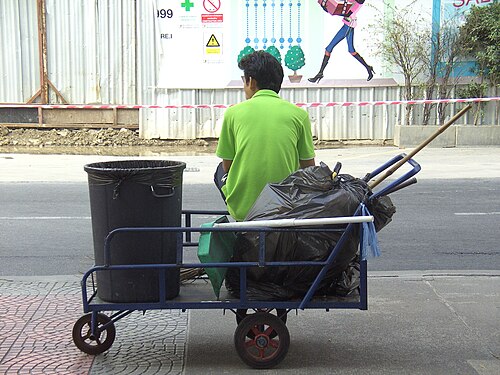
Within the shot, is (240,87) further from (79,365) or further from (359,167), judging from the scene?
(79,365)

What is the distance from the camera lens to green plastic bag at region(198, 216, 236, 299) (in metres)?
4.56

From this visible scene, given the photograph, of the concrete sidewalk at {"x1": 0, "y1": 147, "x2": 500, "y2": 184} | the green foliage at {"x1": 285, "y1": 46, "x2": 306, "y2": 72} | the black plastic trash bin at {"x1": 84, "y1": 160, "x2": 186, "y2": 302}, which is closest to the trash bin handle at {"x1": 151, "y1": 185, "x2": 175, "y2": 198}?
the black plastic trash bin at {"x1": 84, "y1": 160, "x2": 186, "y2": 302}

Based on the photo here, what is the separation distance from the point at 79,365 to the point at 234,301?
104 centimetres

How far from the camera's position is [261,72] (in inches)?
198

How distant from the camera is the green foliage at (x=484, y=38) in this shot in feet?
58.2

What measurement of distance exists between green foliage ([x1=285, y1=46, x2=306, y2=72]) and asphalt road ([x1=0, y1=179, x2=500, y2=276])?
6.10 metres

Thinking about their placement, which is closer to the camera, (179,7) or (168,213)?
(168,213)

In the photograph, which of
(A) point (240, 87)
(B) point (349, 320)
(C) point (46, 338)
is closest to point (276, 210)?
(B) point (349, 320)

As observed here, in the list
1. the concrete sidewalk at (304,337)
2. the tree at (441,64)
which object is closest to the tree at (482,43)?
the tree at (441,64)

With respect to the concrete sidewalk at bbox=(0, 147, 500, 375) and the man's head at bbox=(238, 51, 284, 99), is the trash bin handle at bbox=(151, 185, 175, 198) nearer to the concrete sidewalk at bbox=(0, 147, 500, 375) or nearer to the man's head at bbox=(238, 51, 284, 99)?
the man's head at bbox=(238, 51, 284, 99)

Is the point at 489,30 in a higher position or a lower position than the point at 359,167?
higher

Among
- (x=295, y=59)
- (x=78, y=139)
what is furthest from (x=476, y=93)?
(x=78, y=139)

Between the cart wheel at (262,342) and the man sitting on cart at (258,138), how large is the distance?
0.69 meters

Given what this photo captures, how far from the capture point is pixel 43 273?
7387mm
